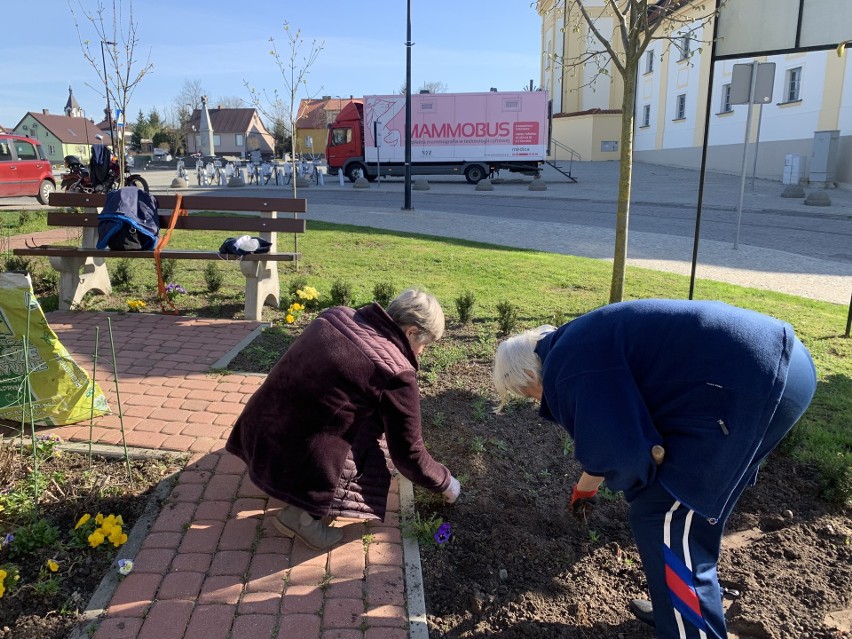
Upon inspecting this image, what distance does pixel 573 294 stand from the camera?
21.7 feet

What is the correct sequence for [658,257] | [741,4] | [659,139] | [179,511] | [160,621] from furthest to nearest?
[659,139] → [658,257] → [741,4] → [179,511] → [160,621]

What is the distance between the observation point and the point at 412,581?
2.48 metres

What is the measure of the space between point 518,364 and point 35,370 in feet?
8.40

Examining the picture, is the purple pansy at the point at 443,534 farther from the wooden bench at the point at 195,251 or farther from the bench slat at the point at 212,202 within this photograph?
the bench slat at the point at 212,202

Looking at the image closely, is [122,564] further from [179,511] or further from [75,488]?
[75,488]

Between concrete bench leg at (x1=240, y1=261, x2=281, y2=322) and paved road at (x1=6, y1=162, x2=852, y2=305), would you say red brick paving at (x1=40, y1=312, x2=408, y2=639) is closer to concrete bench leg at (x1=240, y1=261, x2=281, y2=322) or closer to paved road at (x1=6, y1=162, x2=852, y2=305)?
concrete bench leg at (x1=240, y1=261, x2=281, y2=322)

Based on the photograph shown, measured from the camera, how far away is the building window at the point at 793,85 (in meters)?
23.2

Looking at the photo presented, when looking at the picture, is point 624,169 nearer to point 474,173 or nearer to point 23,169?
point 23,169

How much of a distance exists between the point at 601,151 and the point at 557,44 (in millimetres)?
8294

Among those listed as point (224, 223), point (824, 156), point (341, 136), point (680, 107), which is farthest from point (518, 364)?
point (680, 107)

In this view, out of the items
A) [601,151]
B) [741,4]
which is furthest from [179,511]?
[601,151]

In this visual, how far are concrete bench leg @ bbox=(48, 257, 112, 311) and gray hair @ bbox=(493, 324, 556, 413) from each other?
4.93 meters

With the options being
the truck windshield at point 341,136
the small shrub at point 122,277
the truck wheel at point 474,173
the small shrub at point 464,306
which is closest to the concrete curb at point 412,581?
the small shrub at point 464,306

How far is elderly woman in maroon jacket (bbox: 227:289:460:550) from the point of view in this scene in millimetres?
2367
